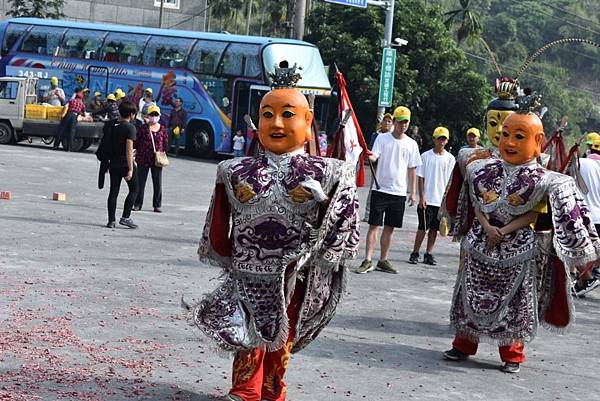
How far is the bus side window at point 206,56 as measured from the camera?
108ft

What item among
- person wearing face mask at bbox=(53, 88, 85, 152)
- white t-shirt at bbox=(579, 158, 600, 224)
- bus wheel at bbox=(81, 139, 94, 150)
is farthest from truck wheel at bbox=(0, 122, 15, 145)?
white t-shirt at bbox=(579, 158, 600, 224)

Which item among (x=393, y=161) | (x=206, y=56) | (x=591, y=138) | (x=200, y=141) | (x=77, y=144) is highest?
(x=206, y=56)

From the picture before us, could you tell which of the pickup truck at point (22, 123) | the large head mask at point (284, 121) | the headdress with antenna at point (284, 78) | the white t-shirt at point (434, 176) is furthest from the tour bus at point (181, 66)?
the large head mask at point (284, 121)

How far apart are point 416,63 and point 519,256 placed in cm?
3274

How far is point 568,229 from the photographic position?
8258mm

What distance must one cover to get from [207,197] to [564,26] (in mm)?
81400

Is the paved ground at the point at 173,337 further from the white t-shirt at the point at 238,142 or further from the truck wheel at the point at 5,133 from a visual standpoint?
the white t-shirt at the point at 238,142

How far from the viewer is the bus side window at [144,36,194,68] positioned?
1321 inches

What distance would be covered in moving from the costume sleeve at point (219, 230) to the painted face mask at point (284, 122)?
372 millimetres

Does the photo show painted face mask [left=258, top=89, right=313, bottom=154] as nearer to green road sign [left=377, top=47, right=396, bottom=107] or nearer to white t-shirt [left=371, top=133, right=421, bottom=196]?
white t-shirt [left=371, top=133, right=421, bottom=196]

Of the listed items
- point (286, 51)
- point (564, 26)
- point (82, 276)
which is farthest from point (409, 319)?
point (564, 26)

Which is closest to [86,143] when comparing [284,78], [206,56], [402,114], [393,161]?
[206,56]

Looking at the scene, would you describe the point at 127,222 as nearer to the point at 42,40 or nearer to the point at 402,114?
the point at 402,114

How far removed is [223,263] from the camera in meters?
6.97
